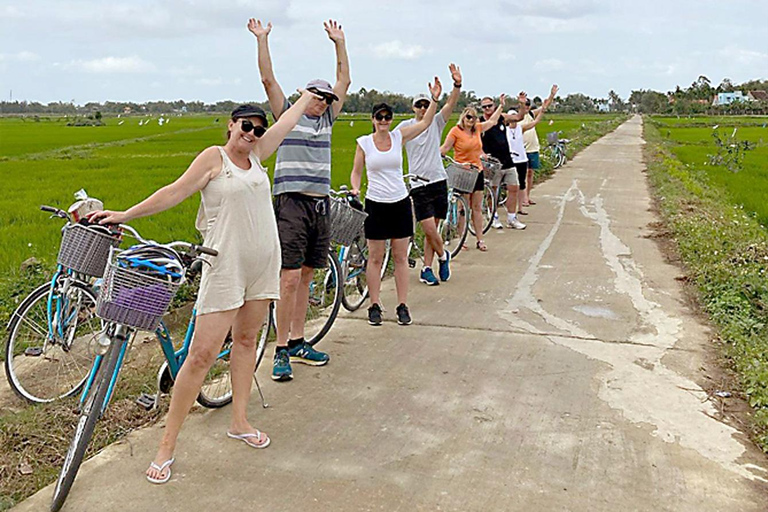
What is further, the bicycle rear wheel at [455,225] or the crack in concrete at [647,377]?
the bicycle rear wheel at [455,225]

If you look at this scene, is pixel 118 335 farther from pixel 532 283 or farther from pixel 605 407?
pixel 532 283

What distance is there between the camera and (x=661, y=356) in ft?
17.3

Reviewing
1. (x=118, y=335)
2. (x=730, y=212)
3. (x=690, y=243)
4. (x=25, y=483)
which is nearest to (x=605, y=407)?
(x=118, y=335)

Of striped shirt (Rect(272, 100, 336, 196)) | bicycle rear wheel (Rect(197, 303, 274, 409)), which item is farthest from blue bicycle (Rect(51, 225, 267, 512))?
striped shirt (Rect(272, 100, 336, 196))

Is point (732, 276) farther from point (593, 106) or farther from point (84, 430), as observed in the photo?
point (593, 106)

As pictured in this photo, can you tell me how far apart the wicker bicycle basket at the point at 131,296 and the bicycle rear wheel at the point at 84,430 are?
221 millimetres

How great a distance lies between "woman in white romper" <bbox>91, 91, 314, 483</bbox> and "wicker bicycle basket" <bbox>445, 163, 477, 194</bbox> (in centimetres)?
491

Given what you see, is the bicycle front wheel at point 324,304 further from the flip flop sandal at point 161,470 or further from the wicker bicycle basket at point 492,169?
the wicker bicycle basket at point 492,169

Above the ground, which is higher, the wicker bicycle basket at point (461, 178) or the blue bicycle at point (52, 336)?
the wicker bicycle basket at point (461, 178)

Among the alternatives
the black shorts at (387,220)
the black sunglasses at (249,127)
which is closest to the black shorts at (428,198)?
the black shorts at (387,220)

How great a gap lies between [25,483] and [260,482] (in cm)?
104

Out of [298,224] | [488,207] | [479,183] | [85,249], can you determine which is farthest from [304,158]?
[488,207]

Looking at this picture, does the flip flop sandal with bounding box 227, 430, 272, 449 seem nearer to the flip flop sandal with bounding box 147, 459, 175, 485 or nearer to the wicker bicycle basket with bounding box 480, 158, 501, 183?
the flip flop sandal with bounding box 147, 459, 175, 485

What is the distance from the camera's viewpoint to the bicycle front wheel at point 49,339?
14.4 feet
